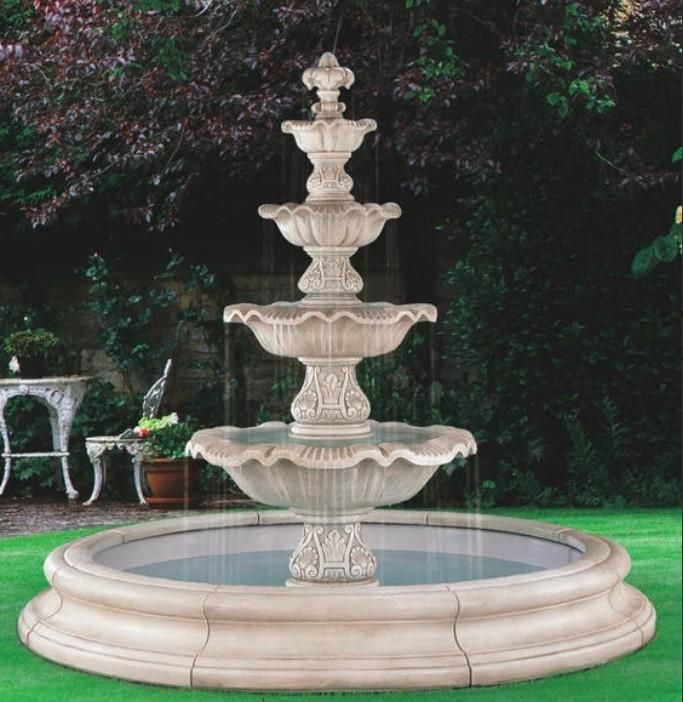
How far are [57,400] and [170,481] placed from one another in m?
1.14

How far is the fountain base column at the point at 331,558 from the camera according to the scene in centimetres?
717

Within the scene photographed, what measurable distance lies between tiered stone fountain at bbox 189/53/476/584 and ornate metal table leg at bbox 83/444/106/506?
15.8ft

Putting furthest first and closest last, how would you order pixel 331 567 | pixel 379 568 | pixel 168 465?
pixel 168 465 → pixel 379 568 → pixel 331 567

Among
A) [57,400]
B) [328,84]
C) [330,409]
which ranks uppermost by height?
[328,84]

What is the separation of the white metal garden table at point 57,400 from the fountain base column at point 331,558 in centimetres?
547

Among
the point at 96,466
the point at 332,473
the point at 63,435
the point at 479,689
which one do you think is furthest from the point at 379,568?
the point at 63,435

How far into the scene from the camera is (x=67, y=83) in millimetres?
11359

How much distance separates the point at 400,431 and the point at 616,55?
4.55 meters

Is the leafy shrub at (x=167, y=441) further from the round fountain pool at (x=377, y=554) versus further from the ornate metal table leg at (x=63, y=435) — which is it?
the round fountain pool at (x=377, y=554)

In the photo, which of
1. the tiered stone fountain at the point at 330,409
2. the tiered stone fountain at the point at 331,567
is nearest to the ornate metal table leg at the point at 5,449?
the tiered stone fountain at the point at 331,567

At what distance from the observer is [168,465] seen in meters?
12.0

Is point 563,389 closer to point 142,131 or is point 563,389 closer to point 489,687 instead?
point 142,131

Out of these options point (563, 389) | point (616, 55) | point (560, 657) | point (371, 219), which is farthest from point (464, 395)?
point (560, 657)

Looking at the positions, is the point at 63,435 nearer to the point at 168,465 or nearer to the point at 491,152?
the point at 168,465
